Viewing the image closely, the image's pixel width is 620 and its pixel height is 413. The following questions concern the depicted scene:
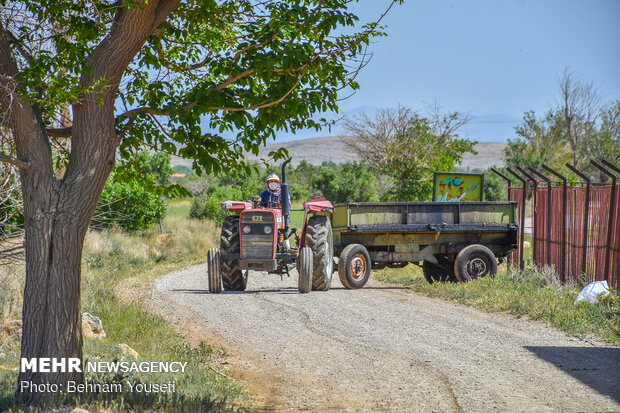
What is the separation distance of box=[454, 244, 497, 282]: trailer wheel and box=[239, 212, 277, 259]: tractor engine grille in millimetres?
4104

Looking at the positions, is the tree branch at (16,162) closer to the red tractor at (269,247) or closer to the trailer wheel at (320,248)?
the red tractor at (269,247)

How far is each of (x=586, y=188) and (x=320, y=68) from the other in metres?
8.14

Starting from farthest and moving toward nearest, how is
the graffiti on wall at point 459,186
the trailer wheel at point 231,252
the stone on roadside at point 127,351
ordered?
1. the graffiti on wall at point 459,186
2. the trailer wheel at point 231,252
3. the stone on roadside at point 127,351

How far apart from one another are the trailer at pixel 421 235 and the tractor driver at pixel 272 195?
1.31 m

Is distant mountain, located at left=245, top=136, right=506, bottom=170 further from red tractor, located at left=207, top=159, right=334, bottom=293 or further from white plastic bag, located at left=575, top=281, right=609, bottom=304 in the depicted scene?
white plastic bag, located at left=575, top=281, right=609, bottom=304

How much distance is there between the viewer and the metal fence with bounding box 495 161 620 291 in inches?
458

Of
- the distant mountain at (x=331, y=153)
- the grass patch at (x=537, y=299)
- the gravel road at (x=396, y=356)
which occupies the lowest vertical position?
the gravel road at (x=396, y=356)

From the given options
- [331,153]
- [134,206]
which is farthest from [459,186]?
[331,153]

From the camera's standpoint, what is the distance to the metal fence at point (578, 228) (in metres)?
11.6

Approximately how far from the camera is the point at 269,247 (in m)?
13.2

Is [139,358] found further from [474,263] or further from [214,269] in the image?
[474,263]

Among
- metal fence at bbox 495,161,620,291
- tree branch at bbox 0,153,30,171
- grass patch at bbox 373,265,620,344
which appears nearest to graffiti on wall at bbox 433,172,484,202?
metal fence at bbox 495,161,620,291

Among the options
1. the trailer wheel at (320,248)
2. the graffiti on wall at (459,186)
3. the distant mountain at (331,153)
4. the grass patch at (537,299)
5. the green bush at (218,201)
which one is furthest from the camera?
the distant mountain at (331,153)

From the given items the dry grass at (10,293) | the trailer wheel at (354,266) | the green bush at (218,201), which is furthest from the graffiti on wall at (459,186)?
the green bush at (218,201)
